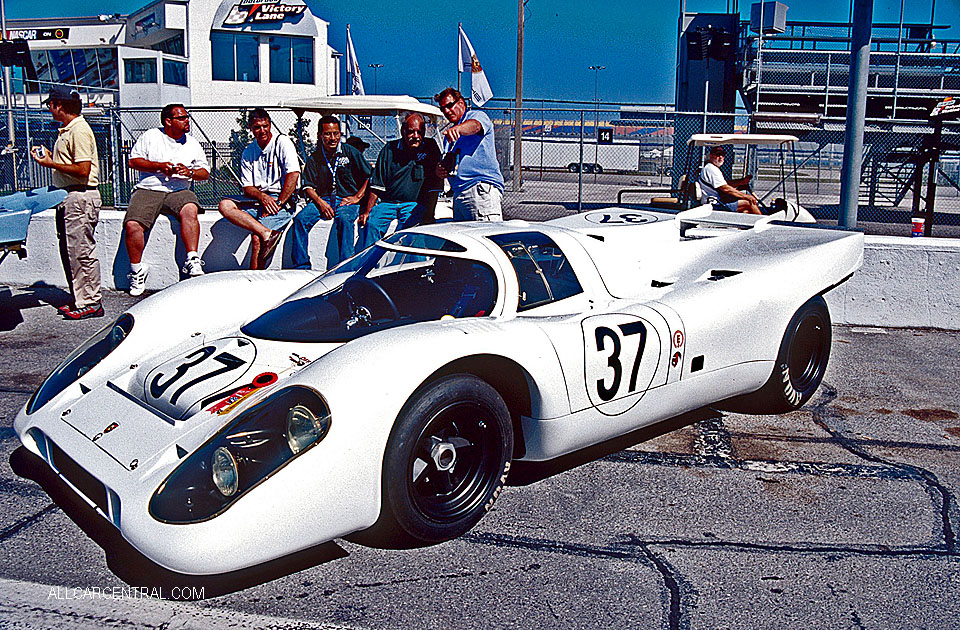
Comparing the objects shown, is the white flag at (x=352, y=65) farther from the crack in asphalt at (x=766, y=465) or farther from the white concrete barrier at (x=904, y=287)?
the crack in asphalt at (x=766, y=465)

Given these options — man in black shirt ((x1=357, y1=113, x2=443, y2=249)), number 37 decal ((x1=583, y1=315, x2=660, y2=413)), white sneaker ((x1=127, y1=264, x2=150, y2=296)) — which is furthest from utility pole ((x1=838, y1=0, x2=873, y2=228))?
white sneaker ((x1=127, y1=264, x2=150, y2=296))

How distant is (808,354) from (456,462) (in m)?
2.50

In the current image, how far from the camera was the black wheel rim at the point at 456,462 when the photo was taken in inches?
120

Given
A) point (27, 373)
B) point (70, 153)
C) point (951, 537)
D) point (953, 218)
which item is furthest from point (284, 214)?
point (953, 218)

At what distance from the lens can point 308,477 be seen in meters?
2.64

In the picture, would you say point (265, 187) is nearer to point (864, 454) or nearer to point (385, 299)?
point (385, 299)

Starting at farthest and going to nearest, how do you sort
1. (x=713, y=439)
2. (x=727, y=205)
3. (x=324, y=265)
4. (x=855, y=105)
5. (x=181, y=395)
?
(x=727, y=205) → (x=324, y=265) → (x=855, y=105) → (x=713, y=439) → (x=181, y=395)

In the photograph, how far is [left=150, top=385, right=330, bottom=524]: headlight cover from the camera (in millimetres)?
2582

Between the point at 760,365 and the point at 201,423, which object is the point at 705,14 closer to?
the point at 760,365

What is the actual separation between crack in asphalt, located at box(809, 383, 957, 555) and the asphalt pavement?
0.04 ft

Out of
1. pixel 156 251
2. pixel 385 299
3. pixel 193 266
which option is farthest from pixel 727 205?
pixel 385 299

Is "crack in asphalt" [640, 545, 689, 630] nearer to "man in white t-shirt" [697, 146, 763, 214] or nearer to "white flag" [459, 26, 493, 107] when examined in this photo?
"man in white t-shirt" [697, 146, 763, 214]

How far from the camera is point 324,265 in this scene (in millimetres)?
8188

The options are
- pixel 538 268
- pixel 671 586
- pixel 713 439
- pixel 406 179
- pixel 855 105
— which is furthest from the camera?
pixel 855 105
